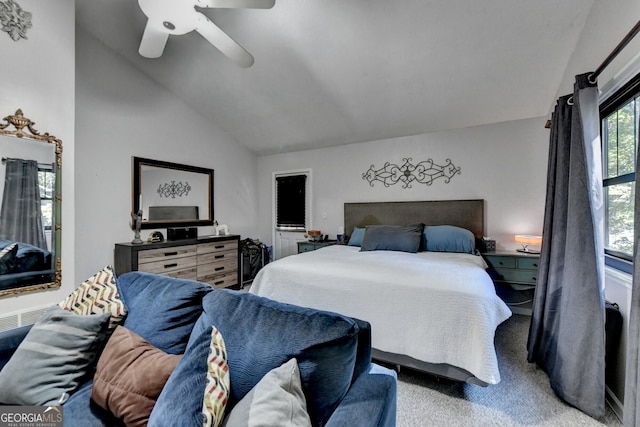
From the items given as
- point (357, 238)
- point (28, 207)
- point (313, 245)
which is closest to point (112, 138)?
point (28, 207)

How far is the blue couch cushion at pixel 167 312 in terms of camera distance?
131 cm

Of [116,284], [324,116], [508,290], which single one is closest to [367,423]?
[116,284]

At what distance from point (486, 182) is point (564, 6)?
1970mm

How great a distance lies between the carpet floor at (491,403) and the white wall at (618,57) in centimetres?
35

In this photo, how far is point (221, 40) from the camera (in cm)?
211

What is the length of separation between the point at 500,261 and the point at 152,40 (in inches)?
159

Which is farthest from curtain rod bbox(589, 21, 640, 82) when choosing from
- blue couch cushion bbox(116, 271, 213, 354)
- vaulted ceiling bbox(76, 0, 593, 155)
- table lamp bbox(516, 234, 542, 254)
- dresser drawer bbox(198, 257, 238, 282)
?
dresser drawer bbox(198, 257, 238, 282)

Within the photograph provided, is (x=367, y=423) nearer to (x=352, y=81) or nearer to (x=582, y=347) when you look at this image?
(x=582, y=347)

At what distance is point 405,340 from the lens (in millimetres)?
1960

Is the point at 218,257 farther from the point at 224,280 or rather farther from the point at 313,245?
the point at 313,245

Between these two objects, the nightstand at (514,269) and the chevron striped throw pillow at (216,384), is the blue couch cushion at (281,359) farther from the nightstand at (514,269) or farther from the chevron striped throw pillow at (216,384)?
the nightstand at (514,269)

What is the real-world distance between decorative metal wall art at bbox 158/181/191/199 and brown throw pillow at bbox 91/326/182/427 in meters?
3.12

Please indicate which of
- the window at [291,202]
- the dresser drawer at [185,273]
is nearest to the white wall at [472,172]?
the window at [291,202]

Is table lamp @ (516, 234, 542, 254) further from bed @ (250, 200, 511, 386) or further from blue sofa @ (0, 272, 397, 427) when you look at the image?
blue sofa @ (0, 272, 397, 427)
